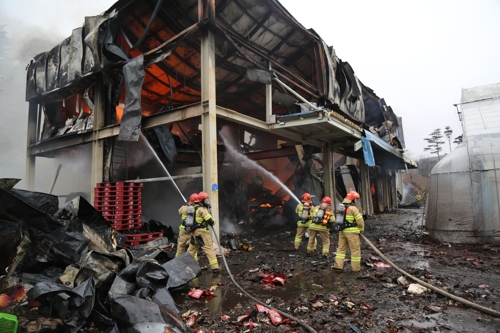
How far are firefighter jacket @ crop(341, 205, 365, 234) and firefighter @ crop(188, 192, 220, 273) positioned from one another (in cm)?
275

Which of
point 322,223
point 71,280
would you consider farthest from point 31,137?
point 322,223

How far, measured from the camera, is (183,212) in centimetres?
614

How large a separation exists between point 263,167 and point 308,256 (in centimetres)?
989

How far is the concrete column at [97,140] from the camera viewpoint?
32.0ft

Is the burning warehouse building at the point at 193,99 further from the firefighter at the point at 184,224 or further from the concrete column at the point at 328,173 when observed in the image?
the firefighter at the point at 184,224

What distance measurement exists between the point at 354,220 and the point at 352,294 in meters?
1.65

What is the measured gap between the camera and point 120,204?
8.23 m

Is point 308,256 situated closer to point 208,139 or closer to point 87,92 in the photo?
point 208,139

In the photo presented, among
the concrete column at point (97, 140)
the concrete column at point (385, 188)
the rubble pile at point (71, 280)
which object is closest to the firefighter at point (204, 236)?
the rubble pile at point (71, 280)

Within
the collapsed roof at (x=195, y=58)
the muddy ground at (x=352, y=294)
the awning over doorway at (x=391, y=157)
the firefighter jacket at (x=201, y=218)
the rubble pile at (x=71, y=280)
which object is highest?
the collapsed roof at (x=195, y=58)

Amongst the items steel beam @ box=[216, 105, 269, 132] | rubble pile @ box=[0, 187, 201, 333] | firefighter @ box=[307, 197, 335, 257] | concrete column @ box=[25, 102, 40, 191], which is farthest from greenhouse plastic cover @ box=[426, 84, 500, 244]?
concrete column @ box=[25, 102, 40, 191]

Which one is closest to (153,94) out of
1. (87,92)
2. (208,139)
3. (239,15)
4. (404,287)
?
A: (87,92)

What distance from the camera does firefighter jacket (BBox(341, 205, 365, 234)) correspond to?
5.67 metres

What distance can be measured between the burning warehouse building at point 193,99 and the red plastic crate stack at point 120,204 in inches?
23.8
